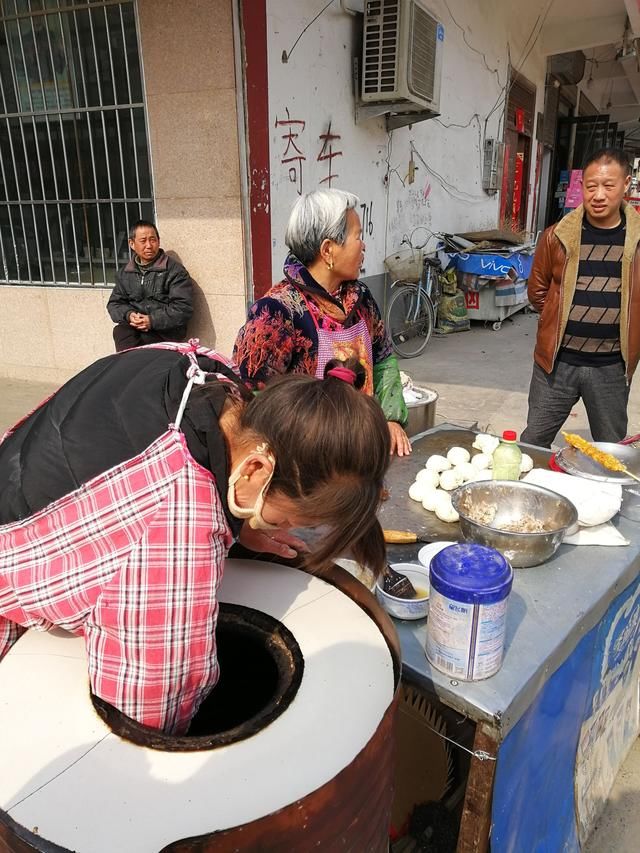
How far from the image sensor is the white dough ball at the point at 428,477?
6.70ft

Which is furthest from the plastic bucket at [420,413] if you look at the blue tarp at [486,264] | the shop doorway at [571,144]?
the shop doorway at [571,144]

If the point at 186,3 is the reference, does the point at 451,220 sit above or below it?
below

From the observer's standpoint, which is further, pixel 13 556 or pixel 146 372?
pixel 146 372

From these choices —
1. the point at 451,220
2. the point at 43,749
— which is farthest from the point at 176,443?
the point at 451,220

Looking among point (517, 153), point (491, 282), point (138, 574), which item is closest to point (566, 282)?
point (138, 574)

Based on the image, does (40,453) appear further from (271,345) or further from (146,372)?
(271,345)

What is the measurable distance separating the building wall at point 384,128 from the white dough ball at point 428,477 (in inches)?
129

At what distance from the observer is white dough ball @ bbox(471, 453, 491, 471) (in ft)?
7.11

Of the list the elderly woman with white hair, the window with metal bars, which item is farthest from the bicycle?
the elderly woman with white hair

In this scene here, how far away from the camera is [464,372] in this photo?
6453 mm

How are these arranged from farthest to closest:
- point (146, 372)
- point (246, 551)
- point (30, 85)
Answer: point (30, 85) < point (246, 551) < point (146, 372)

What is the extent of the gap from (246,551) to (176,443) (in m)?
0.53

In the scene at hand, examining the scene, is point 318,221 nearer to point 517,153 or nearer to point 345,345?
point 345,345

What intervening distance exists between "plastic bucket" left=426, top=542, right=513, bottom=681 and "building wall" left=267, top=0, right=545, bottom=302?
4.10m
